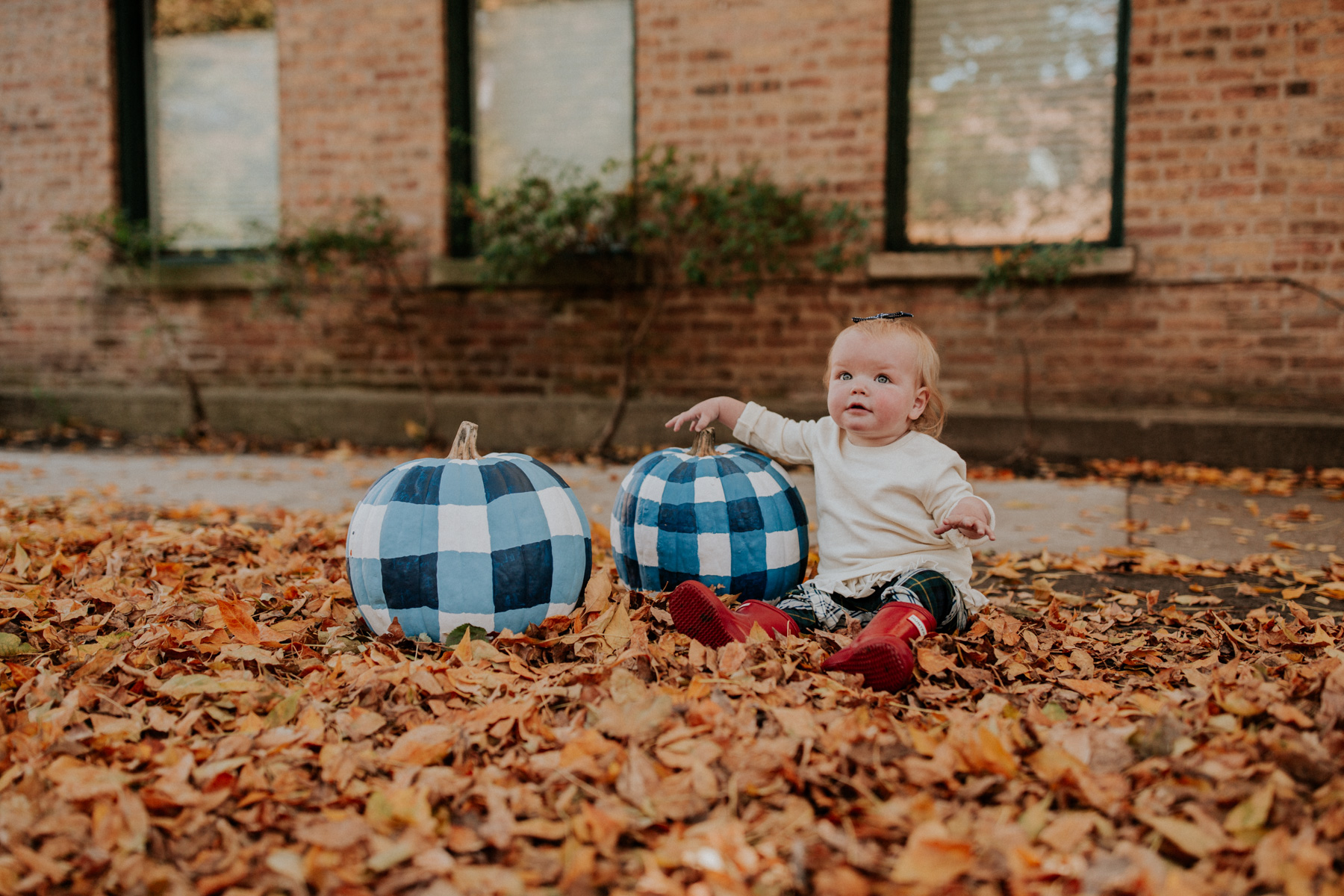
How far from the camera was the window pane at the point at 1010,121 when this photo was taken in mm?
5566

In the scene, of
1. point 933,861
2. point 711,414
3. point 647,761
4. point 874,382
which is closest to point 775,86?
point 711,414

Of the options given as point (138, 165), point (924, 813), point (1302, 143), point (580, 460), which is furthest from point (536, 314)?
point (924, 813)

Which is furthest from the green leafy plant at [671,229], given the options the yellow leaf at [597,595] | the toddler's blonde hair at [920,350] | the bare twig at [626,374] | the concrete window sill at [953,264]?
the yellow leaf at [597,595]

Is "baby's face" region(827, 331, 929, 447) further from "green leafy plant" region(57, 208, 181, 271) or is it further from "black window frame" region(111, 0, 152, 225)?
"black window frame" region(111, 0, 152, 225)

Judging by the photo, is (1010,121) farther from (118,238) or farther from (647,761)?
(118,238)

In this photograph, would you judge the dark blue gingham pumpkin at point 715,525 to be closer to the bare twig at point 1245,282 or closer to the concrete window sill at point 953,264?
the concrete window sill at point 953,264

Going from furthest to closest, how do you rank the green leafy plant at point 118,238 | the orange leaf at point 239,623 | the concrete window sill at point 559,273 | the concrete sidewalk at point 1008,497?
the green leafy plant at point 118,238 < the concrete window sill at point 559,273 < the concrete sidewalk at point 1008,497 < the orange leaf at point 239,623

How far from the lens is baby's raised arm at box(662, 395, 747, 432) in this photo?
2553 millimetres

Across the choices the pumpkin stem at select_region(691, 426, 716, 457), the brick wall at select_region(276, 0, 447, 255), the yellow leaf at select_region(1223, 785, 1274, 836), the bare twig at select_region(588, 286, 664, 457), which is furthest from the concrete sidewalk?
the yellow leaf at select_region(1223, 785, 1274, 836)

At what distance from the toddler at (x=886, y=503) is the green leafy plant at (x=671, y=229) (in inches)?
122

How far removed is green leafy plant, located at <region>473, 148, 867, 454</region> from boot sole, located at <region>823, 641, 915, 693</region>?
148 inches

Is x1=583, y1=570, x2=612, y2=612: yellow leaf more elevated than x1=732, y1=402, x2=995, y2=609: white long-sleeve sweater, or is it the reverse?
x1=732, y1=402, x2=995, y2=609: white long-sleeve sweater

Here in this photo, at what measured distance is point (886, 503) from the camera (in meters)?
2.40

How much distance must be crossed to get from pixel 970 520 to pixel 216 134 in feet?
24.0
